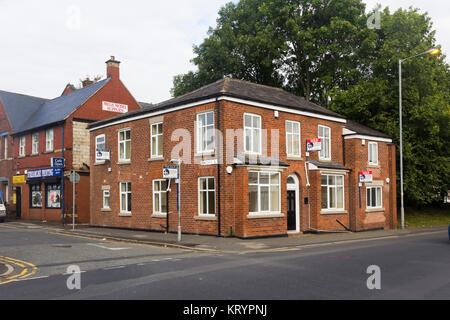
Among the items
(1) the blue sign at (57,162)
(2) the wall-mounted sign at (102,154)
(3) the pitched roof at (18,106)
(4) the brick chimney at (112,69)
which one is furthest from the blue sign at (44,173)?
(4) the brick chimney at (112,69)

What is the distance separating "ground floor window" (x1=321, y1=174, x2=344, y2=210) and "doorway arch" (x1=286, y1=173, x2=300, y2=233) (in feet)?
6.09

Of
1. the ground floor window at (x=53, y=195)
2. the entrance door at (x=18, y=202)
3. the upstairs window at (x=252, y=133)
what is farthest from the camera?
the entrance door at (x=18, y=202)

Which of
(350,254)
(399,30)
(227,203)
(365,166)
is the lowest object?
(350,254)

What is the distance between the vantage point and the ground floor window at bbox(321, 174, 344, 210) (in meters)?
23.0

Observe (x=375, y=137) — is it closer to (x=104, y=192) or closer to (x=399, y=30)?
(x=399, y=30)

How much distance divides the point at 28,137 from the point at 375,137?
87.3 ft

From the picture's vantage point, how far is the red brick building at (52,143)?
29641 mm

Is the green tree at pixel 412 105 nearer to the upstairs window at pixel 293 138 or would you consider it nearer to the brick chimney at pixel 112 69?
the upstairs window at pixel 293 138

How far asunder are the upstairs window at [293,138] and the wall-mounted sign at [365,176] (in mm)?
4649

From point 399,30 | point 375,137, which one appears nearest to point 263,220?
point 375,137

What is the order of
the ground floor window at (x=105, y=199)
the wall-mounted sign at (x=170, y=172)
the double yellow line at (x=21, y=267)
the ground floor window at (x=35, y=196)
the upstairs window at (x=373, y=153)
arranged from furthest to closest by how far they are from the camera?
1. the ground floor window at (x=35, y=196)
2. the ground floor window at (x=105, y=199)
3. the upstairs window at (x=373, y=153)
4. the wall-mounted sign at (x=170, y=172)
5. the double yellow line at (x=21, y=267)

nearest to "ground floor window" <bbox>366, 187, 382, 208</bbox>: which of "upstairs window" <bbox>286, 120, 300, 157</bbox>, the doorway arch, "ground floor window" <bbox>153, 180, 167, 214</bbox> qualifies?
the doorway arch

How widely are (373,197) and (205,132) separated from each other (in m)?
12.2

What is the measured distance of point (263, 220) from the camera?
18953 millimetres
